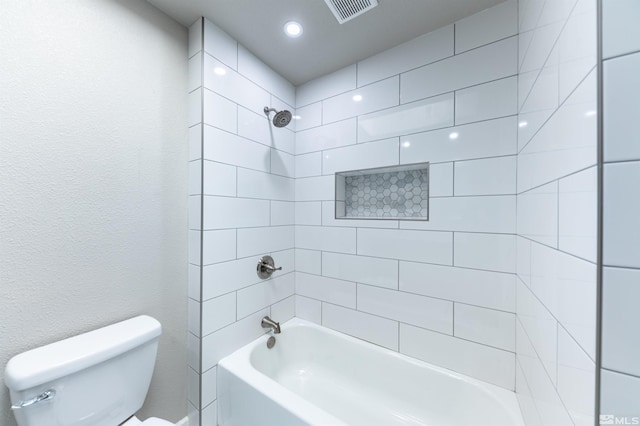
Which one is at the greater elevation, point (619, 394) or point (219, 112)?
point (219, 112)

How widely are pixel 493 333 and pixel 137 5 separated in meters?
2.30

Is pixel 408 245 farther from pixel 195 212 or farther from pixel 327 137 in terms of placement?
pixel 195 212

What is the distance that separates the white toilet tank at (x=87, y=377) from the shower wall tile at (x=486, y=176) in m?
1.60

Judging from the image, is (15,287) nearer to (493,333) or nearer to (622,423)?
(622,423)

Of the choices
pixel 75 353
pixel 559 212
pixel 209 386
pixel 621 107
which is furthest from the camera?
pixel 209 386

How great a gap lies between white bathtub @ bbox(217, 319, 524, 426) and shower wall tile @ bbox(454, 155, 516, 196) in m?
0.95

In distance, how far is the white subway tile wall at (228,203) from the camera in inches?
47.9

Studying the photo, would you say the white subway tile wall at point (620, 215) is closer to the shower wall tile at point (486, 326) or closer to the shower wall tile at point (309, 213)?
the shower wall tile at point (486, 326)

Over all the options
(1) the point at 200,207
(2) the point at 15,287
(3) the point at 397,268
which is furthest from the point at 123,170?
(3) the point at 397,268

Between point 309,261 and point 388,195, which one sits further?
point 309,261

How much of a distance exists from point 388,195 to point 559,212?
1.01 meters

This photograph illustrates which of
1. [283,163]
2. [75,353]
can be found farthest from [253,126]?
[75,353]

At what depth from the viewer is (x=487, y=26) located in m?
1.13

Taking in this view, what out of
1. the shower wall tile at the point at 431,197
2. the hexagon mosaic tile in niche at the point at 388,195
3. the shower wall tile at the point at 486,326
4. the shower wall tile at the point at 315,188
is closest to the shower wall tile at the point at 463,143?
the shower wall tile at the point at 431,197
